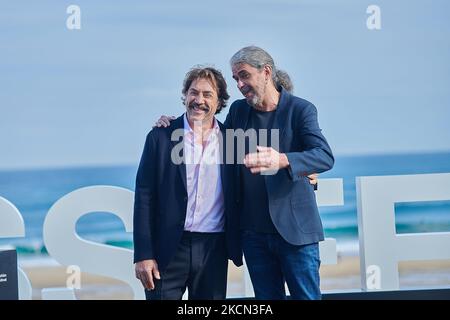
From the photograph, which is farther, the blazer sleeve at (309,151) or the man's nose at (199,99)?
the man's nose at (199,99)

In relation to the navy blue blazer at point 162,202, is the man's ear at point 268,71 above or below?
above

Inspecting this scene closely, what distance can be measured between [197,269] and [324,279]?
2.23 meters

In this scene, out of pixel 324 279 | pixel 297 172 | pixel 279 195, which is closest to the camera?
pixel 297 172

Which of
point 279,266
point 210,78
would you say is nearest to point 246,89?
point 210,78

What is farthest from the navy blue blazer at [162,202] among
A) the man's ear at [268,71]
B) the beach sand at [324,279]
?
the beach sand at [324,279]

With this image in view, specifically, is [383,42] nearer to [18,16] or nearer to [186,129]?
[186,129]

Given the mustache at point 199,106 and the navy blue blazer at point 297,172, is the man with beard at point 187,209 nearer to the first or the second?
the mustache at point 199,106

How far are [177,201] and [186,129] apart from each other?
0.27 m

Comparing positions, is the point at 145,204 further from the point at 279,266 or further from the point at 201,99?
the point at 279,266

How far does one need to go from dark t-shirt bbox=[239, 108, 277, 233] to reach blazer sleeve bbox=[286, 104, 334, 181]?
0.12m

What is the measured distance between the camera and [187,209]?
285 centimetres

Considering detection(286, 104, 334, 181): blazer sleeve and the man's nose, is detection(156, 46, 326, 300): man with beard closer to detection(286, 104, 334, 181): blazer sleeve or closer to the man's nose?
detection(286, 104, 334, 181): blazer sleeve

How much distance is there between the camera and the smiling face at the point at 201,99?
2852 millimetres

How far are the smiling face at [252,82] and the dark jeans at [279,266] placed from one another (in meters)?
0.49
